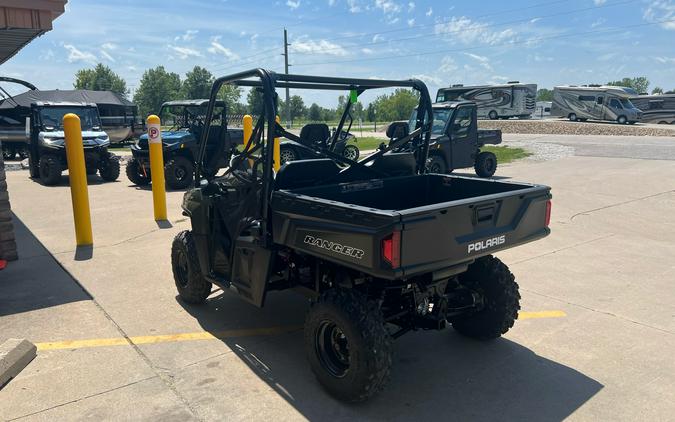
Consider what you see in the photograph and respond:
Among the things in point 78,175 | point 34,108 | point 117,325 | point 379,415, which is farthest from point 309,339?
point 34,108

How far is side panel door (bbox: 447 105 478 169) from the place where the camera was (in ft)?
42.9

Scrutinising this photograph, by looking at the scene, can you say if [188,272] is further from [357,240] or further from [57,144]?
[57,144]

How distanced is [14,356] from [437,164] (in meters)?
10.6

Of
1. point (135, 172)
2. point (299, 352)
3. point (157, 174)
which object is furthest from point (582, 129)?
point (299, 352)

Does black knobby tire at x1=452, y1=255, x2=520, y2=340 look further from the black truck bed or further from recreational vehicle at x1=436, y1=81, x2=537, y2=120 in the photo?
recreational vehicle at x1=436, y1=81, x2=537, y2=120

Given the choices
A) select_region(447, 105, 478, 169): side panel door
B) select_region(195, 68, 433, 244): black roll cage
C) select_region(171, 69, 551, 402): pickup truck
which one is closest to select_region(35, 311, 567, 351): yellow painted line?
select_region(171, 69, 551, 402): pickup truck

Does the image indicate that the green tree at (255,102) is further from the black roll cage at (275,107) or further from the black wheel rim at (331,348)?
the black wheel rim at (331,348)

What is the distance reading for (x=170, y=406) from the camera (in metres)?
3.24

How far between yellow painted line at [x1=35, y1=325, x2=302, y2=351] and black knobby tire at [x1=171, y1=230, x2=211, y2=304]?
529 mm

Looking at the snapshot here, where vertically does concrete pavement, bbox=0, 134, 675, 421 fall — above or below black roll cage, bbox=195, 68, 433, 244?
below

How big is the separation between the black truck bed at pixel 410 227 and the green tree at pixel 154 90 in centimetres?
7802

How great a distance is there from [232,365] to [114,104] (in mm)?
28878

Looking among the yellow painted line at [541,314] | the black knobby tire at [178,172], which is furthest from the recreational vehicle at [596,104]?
the yellow painted line at [541,314]

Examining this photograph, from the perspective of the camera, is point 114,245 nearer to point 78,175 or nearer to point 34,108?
point 78,175
